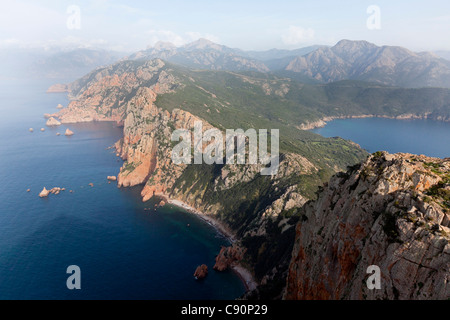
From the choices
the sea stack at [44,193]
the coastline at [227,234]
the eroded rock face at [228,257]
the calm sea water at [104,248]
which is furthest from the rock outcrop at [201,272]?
the sea stack at [44,193]

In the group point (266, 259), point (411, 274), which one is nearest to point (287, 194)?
point (266, 259)

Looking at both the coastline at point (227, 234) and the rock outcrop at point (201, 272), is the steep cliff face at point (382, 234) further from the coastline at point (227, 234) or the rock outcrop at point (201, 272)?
the rock outcrop at point (201, 272)

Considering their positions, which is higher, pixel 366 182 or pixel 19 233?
pixel 366 182

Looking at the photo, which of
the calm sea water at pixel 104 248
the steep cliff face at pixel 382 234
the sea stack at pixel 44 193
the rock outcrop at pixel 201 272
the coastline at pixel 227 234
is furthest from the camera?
the sea stack at pixel 44 193

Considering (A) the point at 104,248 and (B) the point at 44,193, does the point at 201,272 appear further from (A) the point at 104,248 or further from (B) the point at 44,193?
(B) the point at 44,193
